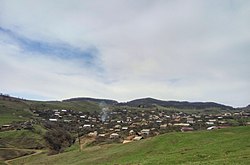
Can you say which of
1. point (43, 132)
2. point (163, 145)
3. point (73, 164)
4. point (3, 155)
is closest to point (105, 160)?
point (73, 164)

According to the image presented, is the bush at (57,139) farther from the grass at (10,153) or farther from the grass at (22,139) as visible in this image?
the grass at (10,153)

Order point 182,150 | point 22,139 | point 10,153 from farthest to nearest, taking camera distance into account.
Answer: point 22,139, point 10,153, point 182,150

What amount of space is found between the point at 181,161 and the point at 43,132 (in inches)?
4954

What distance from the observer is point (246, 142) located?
145 feet

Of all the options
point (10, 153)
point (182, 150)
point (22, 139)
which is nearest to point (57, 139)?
point (22, 139)

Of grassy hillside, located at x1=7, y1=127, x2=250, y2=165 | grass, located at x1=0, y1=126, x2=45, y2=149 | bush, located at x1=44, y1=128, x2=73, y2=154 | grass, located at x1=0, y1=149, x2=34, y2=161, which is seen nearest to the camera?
grassy hillside, located at x1=7, y1=127, x2=250, y2=165

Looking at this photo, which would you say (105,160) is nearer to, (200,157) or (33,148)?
(200,157)

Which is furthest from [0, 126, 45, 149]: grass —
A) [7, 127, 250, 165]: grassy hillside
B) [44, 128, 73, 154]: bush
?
[7, 127, 250, 165]: grassy hillside

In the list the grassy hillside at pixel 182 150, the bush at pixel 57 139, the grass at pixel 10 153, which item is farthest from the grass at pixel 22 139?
the grassy hillside at pixel 182 150

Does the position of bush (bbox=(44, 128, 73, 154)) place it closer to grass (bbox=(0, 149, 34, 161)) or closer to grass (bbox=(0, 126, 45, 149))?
grass (bbox=(0, 126, 45, 149))

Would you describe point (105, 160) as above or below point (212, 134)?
below

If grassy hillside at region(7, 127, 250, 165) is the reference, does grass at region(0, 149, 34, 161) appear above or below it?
below

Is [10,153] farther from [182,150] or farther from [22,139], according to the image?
[182,150]

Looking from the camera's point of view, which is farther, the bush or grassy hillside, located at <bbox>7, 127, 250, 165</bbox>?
the bush
